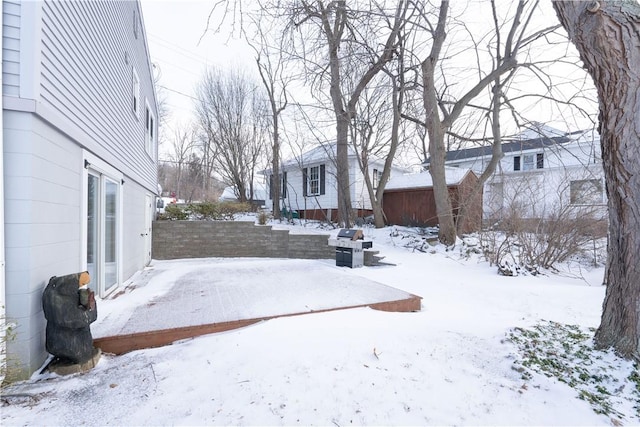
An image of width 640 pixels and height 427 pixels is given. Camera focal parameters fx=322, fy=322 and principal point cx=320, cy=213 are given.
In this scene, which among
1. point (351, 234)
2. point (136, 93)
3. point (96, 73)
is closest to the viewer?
point (96, 73)

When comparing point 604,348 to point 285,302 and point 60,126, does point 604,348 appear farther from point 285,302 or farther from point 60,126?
point 60,126

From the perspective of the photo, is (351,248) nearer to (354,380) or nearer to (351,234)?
(351,234)

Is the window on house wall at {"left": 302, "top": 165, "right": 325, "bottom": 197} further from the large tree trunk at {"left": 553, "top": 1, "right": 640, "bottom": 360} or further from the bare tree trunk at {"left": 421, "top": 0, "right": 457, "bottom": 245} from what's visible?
the large tree trunk at {"left": 553, "top": 1, "right": 640, "bottom": 360}

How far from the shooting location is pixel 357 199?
50.1 ft

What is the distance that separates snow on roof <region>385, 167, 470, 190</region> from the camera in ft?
38.4

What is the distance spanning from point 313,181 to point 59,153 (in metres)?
13.6

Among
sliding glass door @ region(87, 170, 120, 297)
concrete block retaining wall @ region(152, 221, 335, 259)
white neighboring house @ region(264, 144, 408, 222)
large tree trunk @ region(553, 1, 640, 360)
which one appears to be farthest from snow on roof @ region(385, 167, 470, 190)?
sliding glass door @ region(87, 170, 120, 297)

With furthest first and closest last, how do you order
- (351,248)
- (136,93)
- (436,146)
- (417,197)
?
(417,197) < (436,146) < (351,248) < (136,93)

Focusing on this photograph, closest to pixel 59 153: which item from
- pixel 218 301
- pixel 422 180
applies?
pixel 218 301

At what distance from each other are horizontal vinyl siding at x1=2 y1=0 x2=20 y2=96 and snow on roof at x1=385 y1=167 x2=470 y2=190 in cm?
1131

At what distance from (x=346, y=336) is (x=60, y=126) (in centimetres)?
324

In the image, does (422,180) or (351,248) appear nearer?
(351,248)

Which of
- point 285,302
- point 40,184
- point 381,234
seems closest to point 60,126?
point 40,184

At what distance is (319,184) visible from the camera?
1599cm
